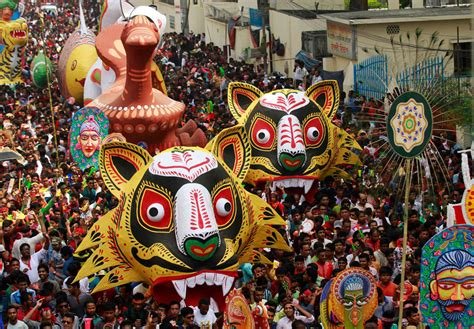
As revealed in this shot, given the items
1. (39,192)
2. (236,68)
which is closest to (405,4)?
(236,68)

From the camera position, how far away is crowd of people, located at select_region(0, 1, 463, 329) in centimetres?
1304

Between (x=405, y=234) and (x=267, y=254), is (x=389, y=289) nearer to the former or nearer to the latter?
(x=405, y=234)

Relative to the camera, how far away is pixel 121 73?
2316 centimetres

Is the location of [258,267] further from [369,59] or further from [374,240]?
[369,59]

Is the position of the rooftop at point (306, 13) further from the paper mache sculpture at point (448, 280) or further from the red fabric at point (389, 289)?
the paper mache sculpture at point (448, 280)

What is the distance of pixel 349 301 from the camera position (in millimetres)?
11984

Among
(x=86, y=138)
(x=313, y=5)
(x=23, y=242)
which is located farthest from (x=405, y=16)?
(x=23, y=242)

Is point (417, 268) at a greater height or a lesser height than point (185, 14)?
lesser

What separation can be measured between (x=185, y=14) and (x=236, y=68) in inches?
501

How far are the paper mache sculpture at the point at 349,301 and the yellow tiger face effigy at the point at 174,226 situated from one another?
2177mm

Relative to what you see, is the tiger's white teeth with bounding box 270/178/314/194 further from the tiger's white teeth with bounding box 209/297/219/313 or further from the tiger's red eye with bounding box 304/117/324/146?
the tiger's white teeth with bounding box 209/297/219/313

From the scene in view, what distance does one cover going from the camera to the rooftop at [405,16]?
26.5 meters

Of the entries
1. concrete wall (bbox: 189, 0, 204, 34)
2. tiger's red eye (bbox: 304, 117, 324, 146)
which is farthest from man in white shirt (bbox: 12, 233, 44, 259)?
concrete wall (bbox: 189, 0, 204, 34)

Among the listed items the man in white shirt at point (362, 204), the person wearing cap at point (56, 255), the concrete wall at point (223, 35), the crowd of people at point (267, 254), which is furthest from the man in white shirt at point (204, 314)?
the concrete wall at point (223, 35)
